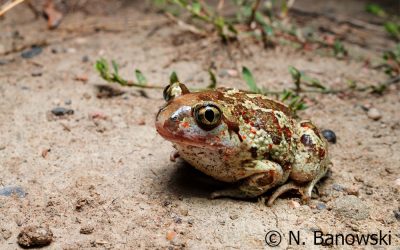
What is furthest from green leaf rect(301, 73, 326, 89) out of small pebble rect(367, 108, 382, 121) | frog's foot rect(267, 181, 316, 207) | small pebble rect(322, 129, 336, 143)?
frog's foot rect(267, 181, 316, 207)

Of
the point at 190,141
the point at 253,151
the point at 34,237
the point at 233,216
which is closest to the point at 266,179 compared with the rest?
the point at 253,151

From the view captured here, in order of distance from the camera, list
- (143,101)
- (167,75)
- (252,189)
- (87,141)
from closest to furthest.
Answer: (252,189), (87,141), (143,101), (167,75)

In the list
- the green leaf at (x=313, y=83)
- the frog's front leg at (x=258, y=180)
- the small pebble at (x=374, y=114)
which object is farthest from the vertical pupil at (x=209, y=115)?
the small pebble at (x=374, y=114)

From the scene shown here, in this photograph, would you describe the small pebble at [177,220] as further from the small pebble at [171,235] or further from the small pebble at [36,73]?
the small pebble at [36,73]

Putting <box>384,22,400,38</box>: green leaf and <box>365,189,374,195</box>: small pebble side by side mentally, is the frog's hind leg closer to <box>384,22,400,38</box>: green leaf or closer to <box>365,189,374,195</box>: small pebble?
<box>365,189,374,195</box>: small pebble

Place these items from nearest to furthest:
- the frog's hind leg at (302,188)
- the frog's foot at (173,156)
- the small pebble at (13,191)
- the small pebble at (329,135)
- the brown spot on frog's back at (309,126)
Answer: the small pebble at (13,191), the frog's hind leg at (302,188), the brown spot on frog's back at (309,126), the frog's foot at (173,156), the small pebble at (329,135)

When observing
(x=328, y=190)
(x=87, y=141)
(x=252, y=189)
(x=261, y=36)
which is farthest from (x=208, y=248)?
(x=261, y=36)

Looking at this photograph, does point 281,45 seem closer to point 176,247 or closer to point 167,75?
point 167,75
